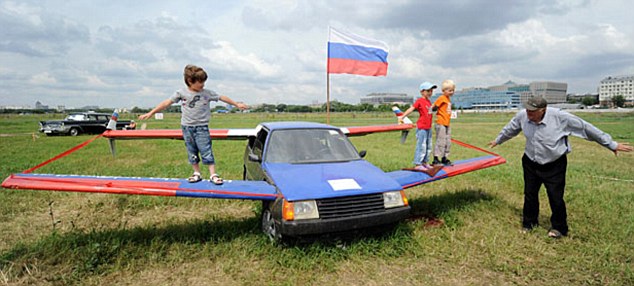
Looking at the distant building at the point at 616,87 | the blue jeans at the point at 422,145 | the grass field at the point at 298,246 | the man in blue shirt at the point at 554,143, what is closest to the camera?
the grass field at the point at 298,246

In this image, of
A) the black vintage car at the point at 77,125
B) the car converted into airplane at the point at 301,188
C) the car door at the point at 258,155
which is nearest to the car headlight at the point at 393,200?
the car converted into airplane at the point at 301,188

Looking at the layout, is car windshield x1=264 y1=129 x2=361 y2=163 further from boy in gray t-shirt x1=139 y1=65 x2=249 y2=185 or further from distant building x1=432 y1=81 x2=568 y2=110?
distant building x1=432 y1=81 x2=568 y2=110

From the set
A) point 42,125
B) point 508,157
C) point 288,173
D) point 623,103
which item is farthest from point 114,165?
point 623,103

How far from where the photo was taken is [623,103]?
12812 centimetres

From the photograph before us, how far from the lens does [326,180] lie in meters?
4.20

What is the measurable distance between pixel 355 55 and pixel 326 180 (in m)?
6.45

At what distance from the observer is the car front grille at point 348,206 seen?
150 inches

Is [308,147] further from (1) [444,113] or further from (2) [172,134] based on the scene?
(2) [172,134]

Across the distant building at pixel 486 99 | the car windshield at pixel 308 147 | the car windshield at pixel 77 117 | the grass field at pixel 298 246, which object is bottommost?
the grass field at pixel 298 246

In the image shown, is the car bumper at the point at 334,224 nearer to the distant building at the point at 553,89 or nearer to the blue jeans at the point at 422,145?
the blue jeans at the point at 422,145

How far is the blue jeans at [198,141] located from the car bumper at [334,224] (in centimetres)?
177

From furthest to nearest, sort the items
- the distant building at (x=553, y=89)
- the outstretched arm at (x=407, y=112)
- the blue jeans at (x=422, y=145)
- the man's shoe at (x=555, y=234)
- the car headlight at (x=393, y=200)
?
the distant building at (x=553, y=89) < the blue jeans at (x=422, y=145) < the outstretched arm at (x=407, y=112) < the man's shoe at (x=555, y=234) < the car headlight at (x=393, y=200)

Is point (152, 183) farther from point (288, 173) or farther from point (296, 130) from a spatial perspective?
point (296, 130)

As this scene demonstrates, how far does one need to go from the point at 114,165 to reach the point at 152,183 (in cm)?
759
